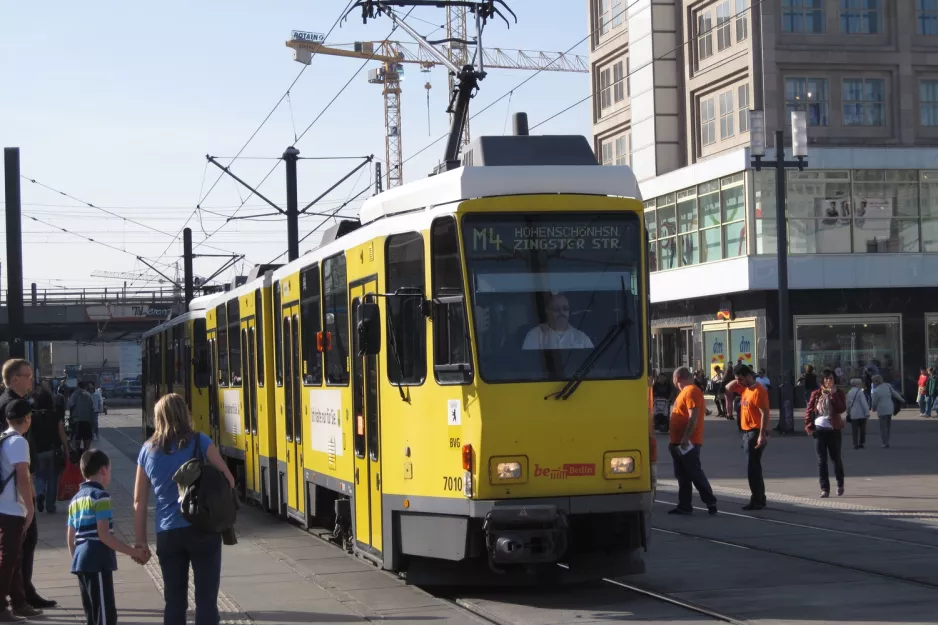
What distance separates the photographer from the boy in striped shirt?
25.9 feet

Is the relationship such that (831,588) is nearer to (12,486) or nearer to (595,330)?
(595,330)

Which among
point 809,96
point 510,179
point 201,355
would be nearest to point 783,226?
point 201,355

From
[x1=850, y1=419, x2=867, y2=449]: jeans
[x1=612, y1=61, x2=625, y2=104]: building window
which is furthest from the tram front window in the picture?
[x1=612, y1=61, x2=625, y2=104]: building window

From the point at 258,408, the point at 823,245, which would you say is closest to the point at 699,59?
the point at 823,245

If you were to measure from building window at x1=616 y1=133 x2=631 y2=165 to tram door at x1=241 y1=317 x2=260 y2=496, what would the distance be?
3785 cm

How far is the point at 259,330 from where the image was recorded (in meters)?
17.2

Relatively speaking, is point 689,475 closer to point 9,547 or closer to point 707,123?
point 9,547

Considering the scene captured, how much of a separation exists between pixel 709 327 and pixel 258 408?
106 ft

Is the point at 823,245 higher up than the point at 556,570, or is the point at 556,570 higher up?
the point at 823,245

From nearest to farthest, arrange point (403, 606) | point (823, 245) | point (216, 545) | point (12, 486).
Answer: point (216, 545) → point (12, 486) → point (403, 606) → point (823, 245)

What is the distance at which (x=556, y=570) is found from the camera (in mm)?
10328

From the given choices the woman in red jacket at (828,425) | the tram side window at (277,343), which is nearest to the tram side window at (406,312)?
the tram side window at (277,343)

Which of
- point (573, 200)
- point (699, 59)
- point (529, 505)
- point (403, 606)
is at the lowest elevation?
point (403, 606)

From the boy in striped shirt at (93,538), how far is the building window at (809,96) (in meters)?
40.0
